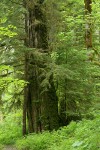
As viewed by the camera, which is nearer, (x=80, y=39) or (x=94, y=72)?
(x=94, y=72)

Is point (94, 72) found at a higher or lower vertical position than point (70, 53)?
Result: lower

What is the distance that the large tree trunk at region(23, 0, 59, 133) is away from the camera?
12.0 meters

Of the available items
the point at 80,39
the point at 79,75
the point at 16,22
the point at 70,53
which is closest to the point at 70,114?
the point at 79,75

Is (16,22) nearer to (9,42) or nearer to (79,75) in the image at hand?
(9,42)

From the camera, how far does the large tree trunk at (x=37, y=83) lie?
11961mm

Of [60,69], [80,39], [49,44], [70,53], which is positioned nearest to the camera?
[60,69]

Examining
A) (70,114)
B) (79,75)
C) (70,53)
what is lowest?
(70,114)

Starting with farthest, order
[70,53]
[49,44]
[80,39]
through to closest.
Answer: [80,39] < [49,44] < [70,53]

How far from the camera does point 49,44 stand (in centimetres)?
1210

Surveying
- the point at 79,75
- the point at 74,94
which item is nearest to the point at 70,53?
the point at 79,75

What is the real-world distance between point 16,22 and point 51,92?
10.9 feet

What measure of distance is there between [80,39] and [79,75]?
15.1 ft

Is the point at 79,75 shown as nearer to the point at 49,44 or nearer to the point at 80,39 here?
the point at 49,44

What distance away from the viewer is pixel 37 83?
12.4 m
